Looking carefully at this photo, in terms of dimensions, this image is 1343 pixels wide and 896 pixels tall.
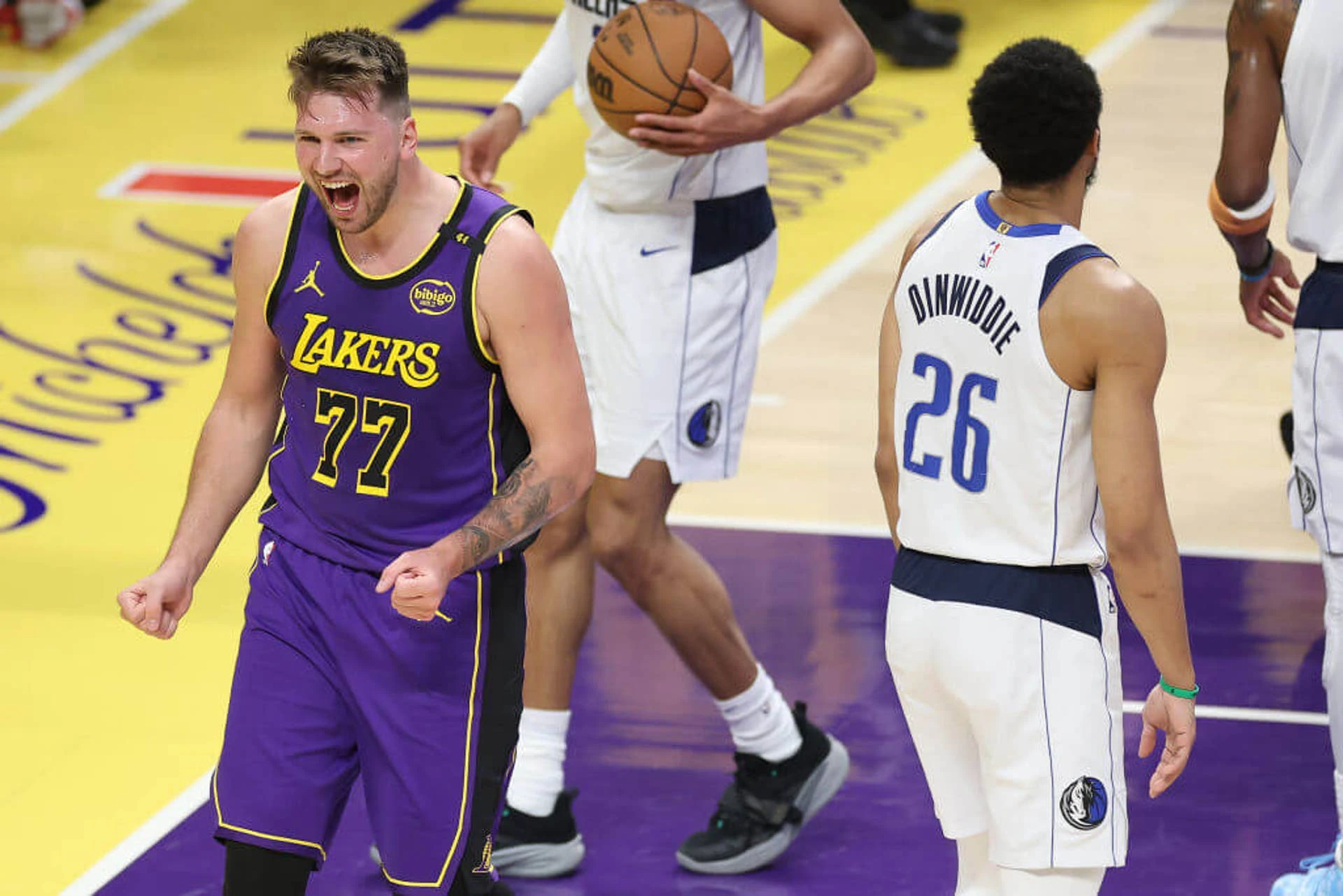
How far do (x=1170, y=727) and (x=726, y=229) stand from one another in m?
2.07

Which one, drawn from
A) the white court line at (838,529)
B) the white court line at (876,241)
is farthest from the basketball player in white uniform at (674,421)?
the white court line at (876,241)

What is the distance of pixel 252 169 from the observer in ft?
38.3

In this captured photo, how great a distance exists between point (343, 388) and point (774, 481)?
13.6 feet

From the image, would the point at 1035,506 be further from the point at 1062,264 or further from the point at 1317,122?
the point at 1317,122

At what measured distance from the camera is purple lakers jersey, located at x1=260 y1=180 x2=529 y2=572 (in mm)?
4148

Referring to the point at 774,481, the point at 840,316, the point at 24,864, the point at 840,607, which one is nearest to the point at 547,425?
the point at 24,864

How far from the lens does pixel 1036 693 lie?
4004mm

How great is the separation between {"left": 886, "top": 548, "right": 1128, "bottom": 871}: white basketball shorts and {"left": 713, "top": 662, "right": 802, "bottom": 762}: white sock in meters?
1.59

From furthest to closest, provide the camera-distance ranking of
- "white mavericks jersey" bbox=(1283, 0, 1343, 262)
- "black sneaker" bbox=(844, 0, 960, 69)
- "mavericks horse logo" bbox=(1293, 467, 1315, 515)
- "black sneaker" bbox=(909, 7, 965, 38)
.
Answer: "black sneaker" bbox=(909, 7, 965, 38)
"black sneaker" bbox=(844, 0, 960, 69)
"mavericks horse logo" bbox=(1293, 467, 1315, 515)
"white mavericks jersey" bbox=(1283, 0, 1343, 262)

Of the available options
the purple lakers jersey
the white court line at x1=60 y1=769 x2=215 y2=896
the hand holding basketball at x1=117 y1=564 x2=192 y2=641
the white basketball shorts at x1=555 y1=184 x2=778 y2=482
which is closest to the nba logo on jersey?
the purple lakers jersey

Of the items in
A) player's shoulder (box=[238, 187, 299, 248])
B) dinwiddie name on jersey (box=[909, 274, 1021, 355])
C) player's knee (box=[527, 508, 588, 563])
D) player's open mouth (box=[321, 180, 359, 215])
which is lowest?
player's knee (box=[527, 508, 588, 563])

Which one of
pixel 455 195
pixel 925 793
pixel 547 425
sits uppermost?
pixel 455 195

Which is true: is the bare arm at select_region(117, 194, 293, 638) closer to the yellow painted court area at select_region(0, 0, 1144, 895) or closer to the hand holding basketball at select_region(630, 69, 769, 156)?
the hand holding basketball at select_region(630, 69, 769, 156)

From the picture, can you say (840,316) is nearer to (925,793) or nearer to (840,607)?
(840,607)
